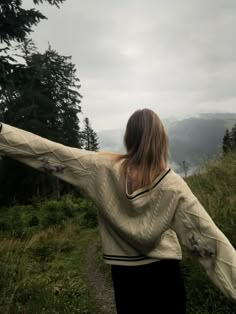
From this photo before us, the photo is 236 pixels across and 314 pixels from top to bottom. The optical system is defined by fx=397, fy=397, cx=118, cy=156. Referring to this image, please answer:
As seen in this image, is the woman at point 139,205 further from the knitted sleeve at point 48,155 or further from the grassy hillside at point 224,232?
the grassy hillside at point 224,232

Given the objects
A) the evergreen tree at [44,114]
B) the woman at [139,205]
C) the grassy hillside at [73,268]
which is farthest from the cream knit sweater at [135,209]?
the evergreen tree at [44,114]

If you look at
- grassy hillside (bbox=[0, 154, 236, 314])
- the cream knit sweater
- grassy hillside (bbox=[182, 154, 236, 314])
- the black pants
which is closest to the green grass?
grassy hillside (bbox=[0, 154, 236, 314])

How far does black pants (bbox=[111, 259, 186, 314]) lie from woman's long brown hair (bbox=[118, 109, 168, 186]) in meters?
0.55

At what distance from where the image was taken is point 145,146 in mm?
2246

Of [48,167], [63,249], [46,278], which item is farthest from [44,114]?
[48,167]

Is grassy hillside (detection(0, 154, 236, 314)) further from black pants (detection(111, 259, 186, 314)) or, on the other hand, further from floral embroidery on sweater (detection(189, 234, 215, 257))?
floral embroidery on sweater (detection(189, 234, 215, 257))

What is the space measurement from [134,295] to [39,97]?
28823 millimetres

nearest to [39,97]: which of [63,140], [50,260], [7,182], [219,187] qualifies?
[63,140]

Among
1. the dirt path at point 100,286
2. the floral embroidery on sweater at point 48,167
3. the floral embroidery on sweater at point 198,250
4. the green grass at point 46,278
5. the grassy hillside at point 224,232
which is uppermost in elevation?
the floral embroidery on sweater at point 48,167

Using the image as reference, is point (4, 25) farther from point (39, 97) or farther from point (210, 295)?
point (39, 97)

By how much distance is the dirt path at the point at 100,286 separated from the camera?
20.6ft

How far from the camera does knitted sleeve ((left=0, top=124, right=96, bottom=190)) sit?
7.29 feet

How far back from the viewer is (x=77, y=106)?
3312 centimetres

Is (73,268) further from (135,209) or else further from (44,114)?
(44,114)
